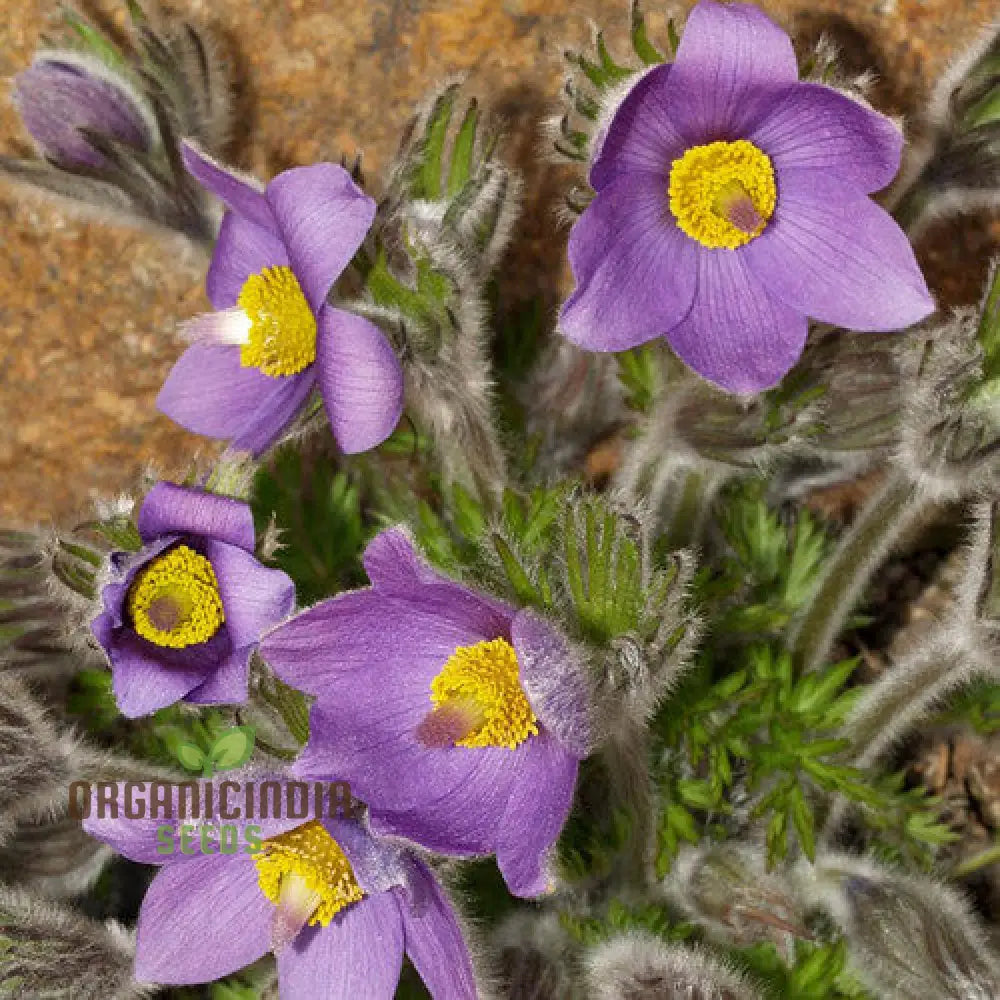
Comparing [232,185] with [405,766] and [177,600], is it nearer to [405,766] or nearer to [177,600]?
[177,600]

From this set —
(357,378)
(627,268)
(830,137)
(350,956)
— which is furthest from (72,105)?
(350,956)

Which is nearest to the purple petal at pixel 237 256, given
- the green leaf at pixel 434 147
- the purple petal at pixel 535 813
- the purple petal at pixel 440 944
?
the green leaf at pixel 434 147

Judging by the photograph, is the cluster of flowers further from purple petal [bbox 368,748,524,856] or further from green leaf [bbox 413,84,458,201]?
green leaf [bbox 413,84,458,201]

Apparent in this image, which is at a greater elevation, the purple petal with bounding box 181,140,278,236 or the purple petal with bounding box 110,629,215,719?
the purple petal with bounding box 181,140,278,236

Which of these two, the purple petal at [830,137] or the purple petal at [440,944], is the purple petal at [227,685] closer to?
the purple petal at [440,944]

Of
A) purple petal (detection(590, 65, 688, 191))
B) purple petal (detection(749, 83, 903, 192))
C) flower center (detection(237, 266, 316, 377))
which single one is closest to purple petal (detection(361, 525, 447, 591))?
flower center (detection(237, 266, 316, 377))

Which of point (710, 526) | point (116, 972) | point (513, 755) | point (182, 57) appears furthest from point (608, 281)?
point (116, 972)

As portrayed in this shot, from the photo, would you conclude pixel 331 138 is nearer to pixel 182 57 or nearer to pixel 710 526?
pixel 182 57
